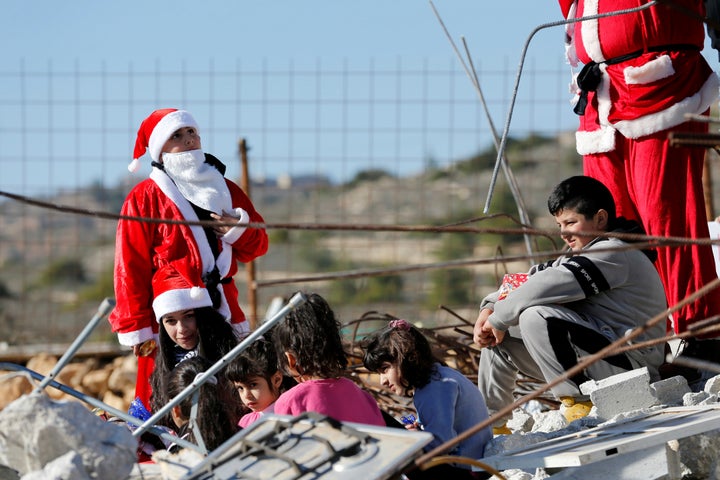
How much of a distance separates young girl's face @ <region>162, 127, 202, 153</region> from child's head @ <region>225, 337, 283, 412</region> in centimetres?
116

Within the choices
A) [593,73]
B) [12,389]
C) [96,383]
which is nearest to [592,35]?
[593,73]

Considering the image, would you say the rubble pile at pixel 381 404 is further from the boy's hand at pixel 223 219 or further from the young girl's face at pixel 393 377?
the boy's hand at pixel 223 219

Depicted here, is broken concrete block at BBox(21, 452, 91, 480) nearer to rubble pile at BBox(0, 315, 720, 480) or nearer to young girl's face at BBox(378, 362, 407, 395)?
rubble pile at BBox(0, 315, 720, 480)

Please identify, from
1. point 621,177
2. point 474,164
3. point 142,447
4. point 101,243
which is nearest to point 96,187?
point 101,243

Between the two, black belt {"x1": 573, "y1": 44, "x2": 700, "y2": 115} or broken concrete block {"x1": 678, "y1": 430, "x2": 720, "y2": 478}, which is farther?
black belt {"x1": 573, "y1": 44, "x2": 700, "y2": 115}

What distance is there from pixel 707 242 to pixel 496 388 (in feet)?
7.35

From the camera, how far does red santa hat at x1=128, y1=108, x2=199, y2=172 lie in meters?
4.77

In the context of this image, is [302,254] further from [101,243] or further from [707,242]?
[707,242]

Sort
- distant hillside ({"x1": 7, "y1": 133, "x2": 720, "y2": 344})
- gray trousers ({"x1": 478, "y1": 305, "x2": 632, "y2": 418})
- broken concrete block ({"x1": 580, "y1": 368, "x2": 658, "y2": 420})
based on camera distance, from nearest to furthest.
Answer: broken concrete block ({"x1": 580, "y1": 368, "x2": 658, "y2": 420}) → gray trousers ({"x1": 478, "y1": 305, "x2": 632, "y2": 418}) → distant hillside ({"x1": 7, "y1": 133, "x2": 720, "y2": 344})

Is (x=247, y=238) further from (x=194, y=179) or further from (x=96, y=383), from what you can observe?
(x=96, y=383)

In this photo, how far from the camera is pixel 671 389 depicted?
13.8 ft

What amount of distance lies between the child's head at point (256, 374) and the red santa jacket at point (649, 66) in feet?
5.96

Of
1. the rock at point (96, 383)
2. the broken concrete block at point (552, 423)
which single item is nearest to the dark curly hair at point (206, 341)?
the broken concrete block at point (552, 423)

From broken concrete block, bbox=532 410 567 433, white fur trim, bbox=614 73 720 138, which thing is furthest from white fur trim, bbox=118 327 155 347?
white fur trim, bbox=614 73 720 138
